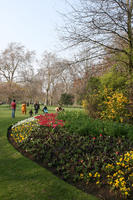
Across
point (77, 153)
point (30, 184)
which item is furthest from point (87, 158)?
point (30, 184)

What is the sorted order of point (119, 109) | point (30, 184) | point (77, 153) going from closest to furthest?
point (30, 184) → point (77, 153) → point (119, 109)

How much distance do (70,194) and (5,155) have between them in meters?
2.84

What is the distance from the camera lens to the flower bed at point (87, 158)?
140 inches

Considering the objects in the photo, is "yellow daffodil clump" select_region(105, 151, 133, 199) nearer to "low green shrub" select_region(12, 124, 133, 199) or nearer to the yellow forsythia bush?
"low green shrub" select_region(12, 124, 133, 199)

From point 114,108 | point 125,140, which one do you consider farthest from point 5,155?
point 114,108

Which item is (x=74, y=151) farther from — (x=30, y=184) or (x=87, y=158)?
(x=30, y=184)

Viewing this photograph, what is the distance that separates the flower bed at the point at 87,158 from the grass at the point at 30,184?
28cm

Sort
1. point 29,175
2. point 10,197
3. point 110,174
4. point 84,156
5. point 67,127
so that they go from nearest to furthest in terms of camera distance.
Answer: point 10,197 → point 110,174 → point 29,175 → point 84,156 → point 67,127

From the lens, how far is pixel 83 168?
4137 millimetres

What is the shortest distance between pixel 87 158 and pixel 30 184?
1531 millimetres

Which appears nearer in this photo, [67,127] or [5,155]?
[5,155]

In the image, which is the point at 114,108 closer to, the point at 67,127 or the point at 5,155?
the point at 67,127

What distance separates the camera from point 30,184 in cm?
367

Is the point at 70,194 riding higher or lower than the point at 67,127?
lower
